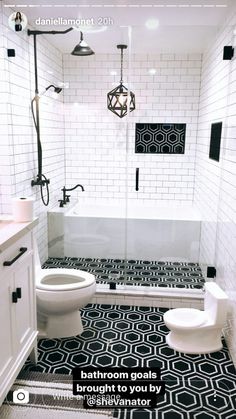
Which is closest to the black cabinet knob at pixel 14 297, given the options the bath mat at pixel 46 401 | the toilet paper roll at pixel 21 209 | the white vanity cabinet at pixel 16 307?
the white vanity cabinet at pixel 16 307

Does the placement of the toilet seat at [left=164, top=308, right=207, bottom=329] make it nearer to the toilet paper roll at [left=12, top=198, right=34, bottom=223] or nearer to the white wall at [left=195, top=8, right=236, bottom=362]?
the white wall at [left=195, top=8, right=236, bottom=362]

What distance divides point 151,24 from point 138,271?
7.71 ft

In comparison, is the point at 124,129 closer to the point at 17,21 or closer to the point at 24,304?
the point at 17,21

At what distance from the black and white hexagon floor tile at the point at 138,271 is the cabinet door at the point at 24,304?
1219 millimetres

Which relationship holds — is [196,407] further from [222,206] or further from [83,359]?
[222,206]

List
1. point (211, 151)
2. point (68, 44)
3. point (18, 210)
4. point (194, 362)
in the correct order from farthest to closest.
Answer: point (68, 44) < point (211, 151) < point (194, 362) < point (18, 210)

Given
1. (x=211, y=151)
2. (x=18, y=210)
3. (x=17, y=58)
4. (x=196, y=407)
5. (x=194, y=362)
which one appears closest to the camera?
(x=196, y=407)

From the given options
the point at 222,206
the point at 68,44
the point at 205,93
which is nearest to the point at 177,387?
the point at 222,206

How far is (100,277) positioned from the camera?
3.41m

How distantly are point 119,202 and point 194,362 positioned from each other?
2.41 m

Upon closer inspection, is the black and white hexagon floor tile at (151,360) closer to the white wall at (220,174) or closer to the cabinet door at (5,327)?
the white wall at (220,174)

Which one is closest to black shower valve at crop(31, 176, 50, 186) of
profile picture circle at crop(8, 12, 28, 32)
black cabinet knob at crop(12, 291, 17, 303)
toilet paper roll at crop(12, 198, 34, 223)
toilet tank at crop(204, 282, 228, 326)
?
toilet paper roll at crop(12, 198, 34, 223)

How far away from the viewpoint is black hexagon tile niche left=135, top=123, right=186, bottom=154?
4.28 meters

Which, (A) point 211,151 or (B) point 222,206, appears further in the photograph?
(A) point 211,151
